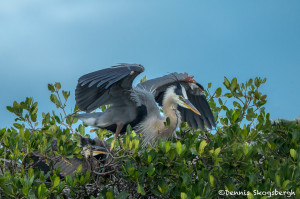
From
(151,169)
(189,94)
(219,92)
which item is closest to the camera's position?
(151,169)

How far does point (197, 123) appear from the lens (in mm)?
7250

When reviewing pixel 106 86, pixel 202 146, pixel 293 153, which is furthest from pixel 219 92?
pixel 202 146

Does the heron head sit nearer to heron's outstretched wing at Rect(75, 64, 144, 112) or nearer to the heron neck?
the heron neck

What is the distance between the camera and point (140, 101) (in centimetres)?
663

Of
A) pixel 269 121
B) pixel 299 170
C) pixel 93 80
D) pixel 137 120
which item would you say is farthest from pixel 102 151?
pixel 299 170

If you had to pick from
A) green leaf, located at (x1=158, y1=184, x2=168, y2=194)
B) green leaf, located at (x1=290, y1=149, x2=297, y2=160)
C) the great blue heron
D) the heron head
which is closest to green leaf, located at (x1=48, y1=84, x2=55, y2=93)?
the great blue heron

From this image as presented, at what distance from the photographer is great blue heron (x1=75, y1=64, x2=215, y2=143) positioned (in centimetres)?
593

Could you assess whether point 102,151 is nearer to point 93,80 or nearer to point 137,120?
point 93,80

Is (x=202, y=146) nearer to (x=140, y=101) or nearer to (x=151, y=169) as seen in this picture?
(x=151, y=169)

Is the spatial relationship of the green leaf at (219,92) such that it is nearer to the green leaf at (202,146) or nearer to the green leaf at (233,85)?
the green leaf at (233,85)

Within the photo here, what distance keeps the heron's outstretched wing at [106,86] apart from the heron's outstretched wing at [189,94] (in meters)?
0.88

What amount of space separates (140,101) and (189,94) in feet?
4.45

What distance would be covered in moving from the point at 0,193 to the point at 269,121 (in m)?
3.06

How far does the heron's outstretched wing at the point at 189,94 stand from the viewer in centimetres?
717
